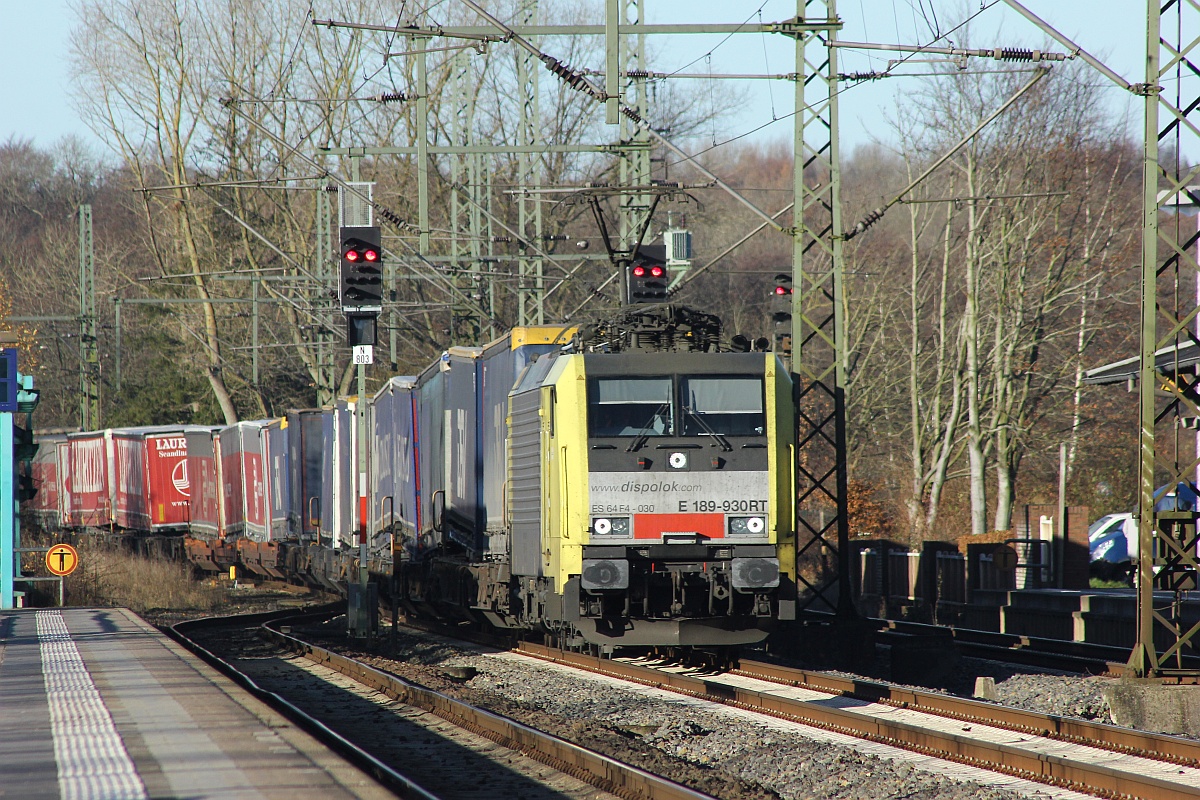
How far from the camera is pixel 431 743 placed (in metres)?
11.2

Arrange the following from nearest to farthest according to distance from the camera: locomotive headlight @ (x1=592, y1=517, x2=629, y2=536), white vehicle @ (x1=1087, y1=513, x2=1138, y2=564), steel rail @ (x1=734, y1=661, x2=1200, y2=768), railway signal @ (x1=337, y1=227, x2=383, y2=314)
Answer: steel rail @ (x1=734, y1=661, x2=1200, y2=768) → locomotive headlight @ (x1=592, y1=517, x2=629, y2=536) → railway signal @ (x1=337, y1=227, x2=383, y2=314) → white vehicle @ (x1=1087, y1=513, x2=1138, y2=564)

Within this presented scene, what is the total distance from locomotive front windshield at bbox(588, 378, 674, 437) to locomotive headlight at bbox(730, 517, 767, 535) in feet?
3.45

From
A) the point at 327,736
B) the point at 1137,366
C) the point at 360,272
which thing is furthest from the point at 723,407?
the point at 1137,366

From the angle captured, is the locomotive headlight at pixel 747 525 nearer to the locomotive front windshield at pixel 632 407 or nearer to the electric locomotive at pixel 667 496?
the electric locomotive at pixel 667 496

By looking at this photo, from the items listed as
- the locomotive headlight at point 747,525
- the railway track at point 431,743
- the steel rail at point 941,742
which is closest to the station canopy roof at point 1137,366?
the locomotive headlight at point 747,525

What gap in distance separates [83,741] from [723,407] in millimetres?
6725

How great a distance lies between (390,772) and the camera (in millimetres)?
8602

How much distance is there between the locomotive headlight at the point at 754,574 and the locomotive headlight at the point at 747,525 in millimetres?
325

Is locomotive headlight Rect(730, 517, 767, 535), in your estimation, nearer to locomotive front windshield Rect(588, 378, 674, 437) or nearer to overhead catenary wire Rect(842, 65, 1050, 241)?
locomotive front windshield Rect(588, 378, 674, 437)

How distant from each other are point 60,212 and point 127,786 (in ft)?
268

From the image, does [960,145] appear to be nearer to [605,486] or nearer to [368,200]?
[605,486]

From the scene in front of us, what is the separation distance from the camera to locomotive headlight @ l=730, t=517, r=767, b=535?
13555mm

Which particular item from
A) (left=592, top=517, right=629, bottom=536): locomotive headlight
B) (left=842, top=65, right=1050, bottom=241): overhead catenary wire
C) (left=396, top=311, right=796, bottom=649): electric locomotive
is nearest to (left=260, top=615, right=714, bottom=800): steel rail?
(left=396, top=311, right=796, bottom=649): electric locomotive

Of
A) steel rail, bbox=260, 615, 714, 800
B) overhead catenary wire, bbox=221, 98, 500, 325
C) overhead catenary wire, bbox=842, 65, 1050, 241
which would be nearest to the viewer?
steel rail, bbox=260, 615, 714, 800
